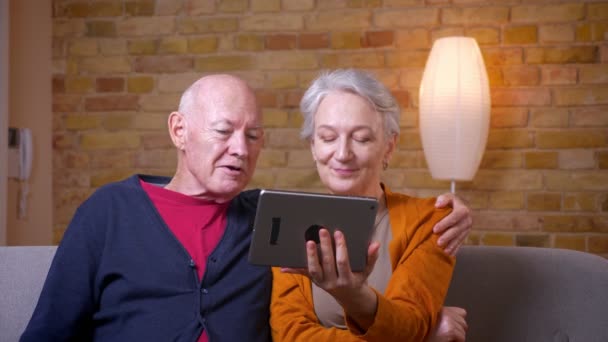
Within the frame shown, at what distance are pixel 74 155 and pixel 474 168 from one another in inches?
74.0

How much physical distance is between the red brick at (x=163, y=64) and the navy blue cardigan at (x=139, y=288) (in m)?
1.89

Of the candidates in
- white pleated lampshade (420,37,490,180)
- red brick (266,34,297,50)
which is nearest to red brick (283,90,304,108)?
red brick (266,34,297,50)

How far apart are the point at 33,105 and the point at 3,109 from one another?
333 mm

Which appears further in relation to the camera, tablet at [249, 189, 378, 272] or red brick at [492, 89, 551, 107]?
red brick at [492, 89, 551, 107]

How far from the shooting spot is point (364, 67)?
11.0 feet

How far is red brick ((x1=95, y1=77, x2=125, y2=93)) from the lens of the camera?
3559 millimetres

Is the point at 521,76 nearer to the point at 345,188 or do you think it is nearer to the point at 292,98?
the point at 292,98

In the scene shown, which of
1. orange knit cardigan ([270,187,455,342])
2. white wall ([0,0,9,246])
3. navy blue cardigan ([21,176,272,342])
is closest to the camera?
orange knit cardigan ([270,187,455,342])

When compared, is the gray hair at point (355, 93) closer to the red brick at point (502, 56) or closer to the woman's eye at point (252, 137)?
the woman's eye at point (252, 137)

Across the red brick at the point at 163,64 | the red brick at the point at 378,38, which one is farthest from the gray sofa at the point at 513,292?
the red brick at the point at 163,64

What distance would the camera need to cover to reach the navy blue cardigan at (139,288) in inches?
62.9

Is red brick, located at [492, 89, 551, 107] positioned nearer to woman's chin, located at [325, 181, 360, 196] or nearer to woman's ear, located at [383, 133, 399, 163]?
woman's ear, located at [383, 133, 399, 163]

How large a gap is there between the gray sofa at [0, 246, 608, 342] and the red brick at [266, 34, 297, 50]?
1816 mm

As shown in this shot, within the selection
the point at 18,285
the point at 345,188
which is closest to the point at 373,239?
the point at 345,188
